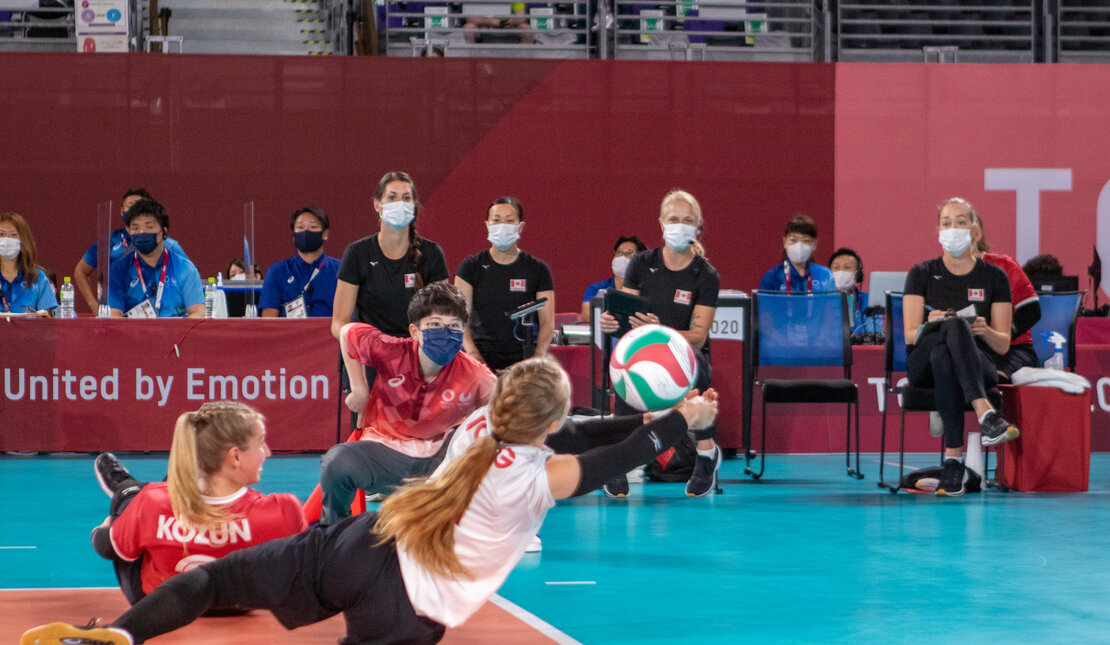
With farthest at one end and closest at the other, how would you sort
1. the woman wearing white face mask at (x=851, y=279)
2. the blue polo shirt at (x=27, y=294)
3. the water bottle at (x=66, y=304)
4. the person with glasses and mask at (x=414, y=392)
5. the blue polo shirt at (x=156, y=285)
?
the woman wearing white face mask at (x=851, y=279)
the water bottle at (x=66, y=304)
the blue polo shirt at (x=27, y=294)
the blue polo shirt at (x=156, y=285)
the person with glasses and mask at (x=414, y=392)

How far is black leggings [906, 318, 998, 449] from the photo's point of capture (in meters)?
7.57

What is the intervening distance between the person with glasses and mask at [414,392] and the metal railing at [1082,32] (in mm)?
12308

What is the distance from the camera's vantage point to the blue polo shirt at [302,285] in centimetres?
977

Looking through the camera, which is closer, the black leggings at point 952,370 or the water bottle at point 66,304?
the black leggings at point 952,370

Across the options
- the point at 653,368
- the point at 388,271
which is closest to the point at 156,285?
the point at 388,271

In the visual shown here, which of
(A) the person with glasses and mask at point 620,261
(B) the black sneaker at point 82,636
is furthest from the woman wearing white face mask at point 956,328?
(B) the black sneaker at point 82,636

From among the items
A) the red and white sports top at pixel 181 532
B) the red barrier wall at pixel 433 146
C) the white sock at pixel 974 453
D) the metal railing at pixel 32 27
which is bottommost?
the white sock at pixel 974 453

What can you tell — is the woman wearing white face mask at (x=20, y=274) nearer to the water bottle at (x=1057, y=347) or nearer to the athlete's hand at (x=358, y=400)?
the athlete's hand at (x=358, y=400)

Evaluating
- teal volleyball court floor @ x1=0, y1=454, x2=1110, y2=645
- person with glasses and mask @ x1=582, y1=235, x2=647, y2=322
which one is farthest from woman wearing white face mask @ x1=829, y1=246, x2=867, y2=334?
teal volleyball court floor @ x1=0, y1=454, x2=1110, y2=645

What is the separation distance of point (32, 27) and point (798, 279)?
381 inches

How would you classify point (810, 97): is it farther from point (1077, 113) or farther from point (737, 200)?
point (1077, 113)

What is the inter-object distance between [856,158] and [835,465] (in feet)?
19.3

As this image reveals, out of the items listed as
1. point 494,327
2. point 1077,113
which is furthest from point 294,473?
point 1077,113

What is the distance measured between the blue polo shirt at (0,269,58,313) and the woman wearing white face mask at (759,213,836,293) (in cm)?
557
